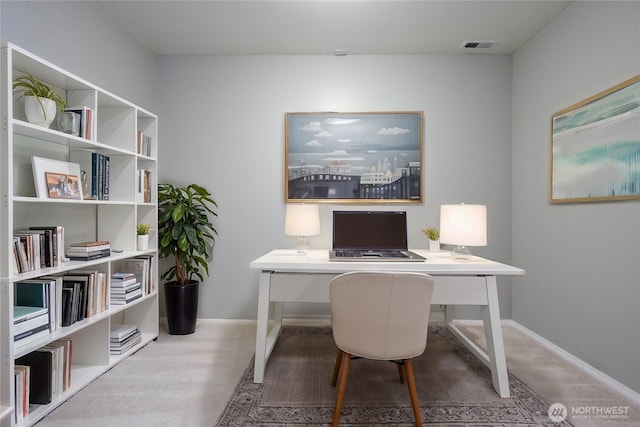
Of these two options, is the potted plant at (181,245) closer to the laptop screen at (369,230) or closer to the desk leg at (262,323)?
the desk leg at (262,323)

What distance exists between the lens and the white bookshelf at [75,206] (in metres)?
1.51

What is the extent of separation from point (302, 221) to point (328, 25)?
1597 mm

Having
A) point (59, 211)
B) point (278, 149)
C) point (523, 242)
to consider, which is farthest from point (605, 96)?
point (59, 211)

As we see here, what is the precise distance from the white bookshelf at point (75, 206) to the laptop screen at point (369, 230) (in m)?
1.53

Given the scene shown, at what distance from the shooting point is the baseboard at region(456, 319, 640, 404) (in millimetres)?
1923

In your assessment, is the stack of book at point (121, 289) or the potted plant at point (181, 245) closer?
the stack of book at point (121, 289)

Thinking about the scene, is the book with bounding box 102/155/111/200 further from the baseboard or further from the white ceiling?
the baseboard

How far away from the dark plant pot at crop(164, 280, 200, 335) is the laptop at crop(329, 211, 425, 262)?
1.34 m

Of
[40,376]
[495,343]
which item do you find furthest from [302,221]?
[40,376]

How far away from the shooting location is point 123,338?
2.38 meters

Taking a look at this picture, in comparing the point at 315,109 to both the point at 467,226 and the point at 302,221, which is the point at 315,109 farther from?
the point at 467,226

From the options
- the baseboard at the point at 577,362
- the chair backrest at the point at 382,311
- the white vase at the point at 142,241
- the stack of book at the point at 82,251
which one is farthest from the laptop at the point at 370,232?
the stack of book at the point at 82,251

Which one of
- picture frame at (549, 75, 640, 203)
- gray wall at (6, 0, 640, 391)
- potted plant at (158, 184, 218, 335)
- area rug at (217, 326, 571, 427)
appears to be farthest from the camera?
gray wall at (6, 0, 640, 391)

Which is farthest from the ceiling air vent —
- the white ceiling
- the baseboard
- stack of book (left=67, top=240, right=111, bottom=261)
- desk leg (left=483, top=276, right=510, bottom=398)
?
stack of book (left=67, top=240, right=111, bottom=261)
